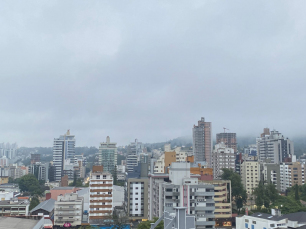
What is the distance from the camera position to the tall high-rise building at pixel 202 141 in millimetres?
115312

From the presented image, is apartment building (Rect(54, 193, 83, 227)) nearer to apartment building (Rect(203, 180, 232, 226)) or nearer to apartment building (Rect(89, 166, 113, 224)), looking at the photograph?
apartment building (Rect(89, 166, 113, 224))

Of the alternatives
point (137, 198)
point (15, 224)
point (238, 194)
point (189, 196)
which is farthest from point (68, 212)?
point (238, 194)

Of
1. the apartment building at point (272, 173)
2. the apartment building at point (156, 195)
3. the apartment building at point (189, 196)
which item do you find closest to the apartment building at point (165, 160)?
the apartment building at point (156, 195)

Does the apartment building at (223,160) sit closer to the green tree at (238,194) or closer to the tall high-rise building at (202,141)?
the green tree at (238,194)

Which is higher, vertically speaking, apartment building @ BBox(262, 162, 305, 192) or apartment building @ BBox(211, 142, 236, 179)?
apartment building @ BBox(211, 142, 236, 179)

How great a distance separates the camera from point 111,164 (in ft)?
469

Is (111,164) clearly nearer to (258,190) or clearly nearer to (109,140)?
(109,140)

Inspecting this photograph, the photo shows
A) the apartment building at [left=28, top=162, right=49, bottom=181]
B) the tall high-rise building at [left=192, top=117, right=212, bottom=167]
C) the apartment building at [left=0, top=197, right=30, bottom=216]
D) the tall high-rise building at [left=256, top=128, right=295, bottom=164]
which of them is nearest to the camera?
the apartment building at [left=0, top=197, right=30, bottom=216]

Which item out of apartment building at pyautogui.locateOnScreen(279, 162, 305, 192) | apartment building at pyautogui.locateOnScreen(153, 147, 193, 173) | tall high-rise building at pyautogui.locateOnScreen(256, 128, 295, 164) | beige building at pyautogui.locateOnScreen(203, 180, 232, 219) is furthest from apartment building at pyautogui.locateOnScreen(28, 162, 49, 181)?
beige building at pyautogui.locateOnScreen(203, 180, 232, 219)

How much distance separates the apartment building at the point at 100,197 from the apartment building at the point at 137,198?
13.2 ft

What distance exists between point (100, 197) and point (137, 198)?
21.9 feet

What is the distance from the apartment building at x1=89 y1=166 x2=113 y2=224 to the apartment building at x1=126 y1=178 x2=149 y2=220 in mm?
4010

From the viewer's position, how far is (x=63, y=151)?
15362 cm

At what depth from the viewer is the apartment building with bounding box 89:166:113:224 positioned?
161 ft
